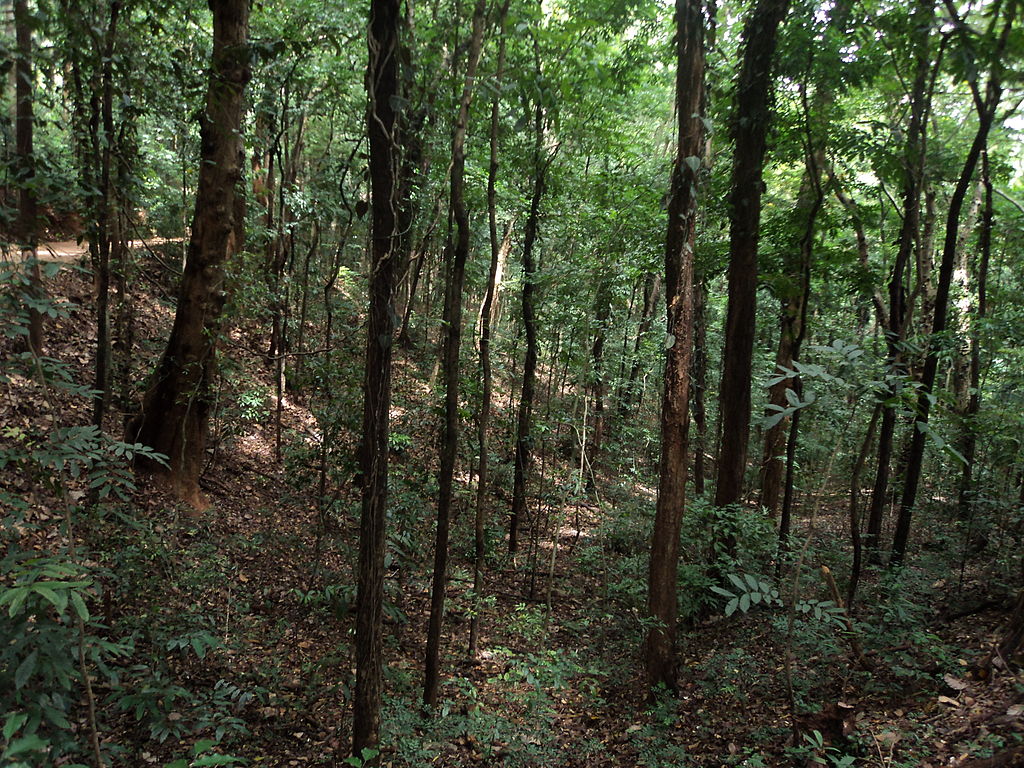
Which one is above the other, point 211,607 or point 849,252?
point 849,252

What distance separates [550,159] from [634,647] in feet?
25.0

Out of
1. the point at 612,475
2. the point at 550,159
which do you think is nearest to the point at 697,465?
the point at 612,475

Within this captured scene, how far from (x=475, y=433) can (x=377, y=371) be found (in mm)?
7428

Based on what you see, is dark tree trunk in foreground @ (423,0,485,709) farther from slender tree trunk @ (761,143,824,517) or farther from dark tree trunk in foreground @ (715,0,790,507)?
dark tree trunk in foreground @ (715,0,790,507)

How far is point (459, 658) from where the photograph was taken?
7008 millimetres

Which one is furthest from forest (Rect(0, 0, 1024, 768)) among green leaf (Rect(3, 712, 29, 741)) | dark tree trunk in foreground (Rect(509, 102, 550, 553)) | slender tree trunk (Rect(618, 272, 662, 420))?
slender tree trunk (Rect(618, 272, 662, 420))

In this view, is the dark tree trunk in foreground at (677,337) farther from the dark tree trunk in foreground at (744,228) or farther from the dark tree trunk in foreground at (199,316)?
the dark tree trunk in foreground at (199,316)

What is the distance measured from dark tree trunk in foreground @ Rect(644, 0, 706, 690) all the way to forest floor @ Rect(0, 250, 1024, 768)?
2.92 feet

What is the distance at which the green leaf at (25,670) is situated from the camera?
6.85 feet

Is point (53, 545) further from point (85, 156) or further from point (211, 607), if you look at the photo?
point (85, 156)

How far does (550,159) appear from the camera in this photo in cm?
955

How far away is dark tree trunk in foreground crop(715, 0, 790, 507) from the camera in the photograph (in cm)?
688

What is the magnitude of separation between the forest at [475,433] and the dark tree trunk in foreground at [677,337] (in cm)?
4

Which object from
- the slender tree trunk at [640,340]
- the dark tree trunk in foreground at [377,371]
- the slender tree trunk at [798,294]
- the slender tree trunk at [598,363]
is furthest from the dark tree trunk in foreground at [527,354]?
the dark tree trunk in foreground at [377,371]
